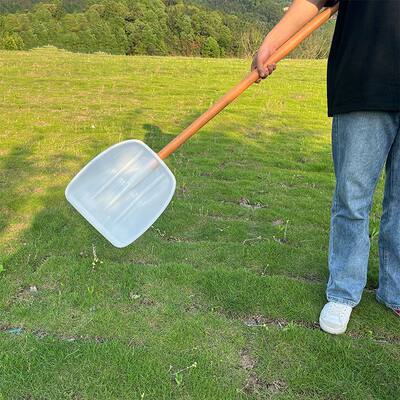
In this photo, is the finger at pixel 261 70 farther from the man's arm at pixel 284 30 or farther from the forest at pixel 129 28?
the forest at pixel 129 28

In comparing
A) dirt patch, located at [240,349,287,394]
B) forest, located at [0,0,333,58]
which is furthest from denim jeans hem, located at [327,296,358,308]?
forest, located at [0,0,333,58]

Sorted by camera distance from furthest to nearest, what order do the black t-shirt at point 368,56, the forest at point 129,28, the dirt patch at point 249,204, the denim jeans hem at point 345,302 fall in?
1. the forest at point 129,28
2. the dirt patch at point 249,204
3. the denim jeans hem at point 345,302
4. the black t-shirt at point 368,56

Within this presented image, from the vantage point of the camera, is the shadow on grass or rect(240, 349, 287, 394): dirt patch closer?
rect(240, 349, 287, 394): dirt patch

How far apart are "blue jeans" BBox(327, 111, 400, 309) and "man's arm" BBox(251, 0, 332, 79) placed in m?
0.50

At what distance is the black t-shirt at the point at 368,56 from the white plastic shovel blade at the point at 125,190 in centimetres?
120

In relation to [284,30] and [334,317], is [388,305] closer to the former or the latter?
[334,317]

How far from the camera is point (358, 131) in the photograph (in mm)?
A: 2617

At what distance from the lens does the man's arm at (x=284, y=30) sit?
8.96ft

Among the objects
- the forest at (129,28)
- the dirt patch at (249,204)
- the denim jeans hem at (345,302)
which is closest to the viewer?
the denim jeans hem at (345,302)

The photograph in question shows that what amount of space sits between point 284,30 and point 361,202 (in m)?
1.03

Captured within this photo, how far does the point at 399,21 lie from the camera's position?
2402 millimetres

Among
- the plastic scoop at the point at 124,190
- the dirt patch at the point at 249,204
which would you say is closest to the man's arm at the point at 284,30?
the plastic scoop at the point at 124,190

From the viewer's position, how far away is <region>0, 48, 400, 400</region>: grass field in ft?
8.11

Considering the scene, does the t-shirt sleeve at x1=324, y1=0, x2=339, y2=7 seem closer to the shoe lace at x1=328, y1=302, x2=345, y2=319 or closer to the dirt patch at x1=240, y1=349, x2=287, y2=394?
the shoe lace at x1=328, y1=302, x2=345, y2=319
